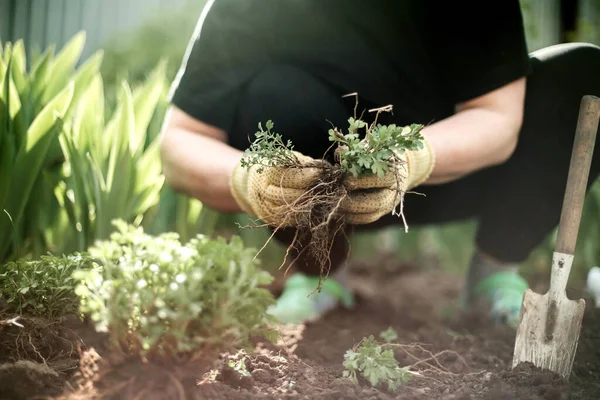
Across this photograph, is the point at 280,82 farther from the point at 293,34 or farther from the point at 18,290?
the point at 18,290

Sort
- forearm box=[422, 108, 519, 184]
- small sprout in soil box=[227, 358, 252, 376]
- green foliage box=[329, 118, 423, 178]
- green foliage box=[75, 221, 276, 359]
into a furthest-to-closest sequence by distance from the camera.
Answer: forearm box=[422, 108, 519, 184], small sprout in soil box=[227, 358, 252, 376], green foliage box=[329, 118, 423, 178], green foliage box=[75, 221, 276, 359]

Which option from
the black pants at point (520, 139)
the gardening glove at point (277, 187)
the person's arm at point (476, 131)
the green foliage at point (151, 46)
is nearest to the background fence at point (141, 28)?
the green foliage at point (151, 46)

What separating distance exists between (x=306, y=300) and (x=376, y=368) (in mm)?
634

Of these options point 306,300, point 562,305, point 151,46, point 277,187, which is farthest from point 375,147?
point 151,46

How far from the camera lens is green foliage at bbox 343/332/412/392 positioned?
44.4 inches

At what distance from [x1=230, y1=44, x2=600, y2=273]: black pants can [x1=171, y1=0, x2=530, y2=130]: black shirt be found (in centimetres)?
6

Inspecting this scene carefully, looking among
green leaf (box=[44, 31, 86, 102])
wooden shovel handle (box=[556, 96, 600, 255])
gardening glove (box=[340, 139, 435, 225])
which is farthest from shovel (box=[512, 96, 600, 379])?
green leaf (box=[44, 31, 86, 102])

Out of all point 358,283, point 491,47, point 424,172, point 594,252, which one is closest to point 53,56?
point 424,172

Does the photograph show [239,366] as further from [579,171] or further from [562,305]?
[579,171]

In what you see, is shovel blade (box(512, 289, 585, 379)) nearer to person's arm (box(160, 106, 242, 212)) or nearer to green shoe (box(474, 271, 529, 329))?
green shoe (box(474, 271, 529, 329))

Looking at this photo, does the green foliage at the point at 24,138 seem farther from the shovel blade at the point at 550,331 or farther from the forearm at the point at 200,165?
the shovel blade at the point at 550,331

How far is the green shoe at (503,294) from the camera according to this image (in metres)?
1.69

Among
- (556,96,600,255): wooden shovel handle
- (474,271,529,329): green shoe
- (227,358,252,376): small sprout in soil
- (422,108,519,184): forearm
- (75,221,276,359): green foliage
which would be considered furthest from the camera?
(474,271,529,329): green shoe

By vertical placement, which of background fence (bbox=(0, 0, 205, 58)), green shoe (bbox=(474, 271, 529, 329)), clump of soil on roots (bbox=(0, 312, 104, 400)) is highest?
background fence (bbox=(0, 0, 205, 58))
